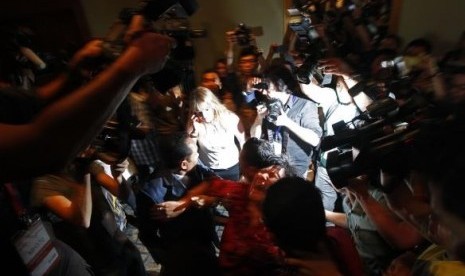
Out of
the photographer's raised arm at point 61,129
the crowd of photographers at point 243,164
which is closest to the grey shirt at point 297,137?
the crowd of photographers at point 243,164

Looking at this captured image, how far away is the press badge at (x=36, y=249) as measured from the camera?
1.10 meters

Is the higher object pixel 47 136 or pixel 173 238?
pixel 47 136

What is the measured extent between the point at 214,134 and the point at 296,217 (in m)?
1.70

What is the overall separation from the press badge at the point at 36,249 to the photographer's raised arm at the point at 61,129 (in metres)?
0.59

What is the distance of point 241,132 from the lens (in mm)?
2764

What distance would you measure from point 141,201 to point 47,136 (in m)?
1.22

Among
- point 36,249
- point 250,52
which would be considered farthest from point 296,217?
point 250,52

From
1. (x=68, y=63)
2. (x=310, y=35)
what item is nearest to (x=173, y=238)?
(x=68, y=63)

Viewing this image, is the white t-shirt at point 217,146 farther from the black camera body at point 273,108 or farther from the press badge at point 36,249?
the press badge at point 36,249

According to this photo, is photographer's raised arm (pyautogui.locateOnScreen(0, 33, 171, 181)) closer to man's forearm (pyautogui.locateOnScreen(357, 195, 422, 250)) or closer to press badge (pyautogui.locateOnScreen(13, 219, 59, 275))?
press badge (pyautogui.locateOnScreen(13, 219, 59, 275))

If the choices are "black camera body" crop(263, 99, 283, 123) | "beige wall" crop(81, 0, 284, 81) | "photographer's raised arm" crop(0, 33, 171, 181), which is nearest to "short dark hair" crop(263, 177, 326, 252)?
"photographer's raised arm" crop(0, 33, 171, 181)

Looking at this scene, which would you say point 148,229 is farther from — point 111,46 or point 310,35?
point 310,35

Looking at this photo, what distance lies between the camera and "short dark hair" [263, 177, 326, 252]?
3.22 feet

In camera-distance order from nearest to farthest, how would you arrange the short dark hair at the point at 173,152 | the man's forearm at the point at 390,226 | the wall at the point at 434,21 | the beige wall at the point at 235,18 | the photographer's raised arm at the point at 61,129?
the photographer's raised arm at the point at 61,129 < the man's forearm at the point at 390,226 < the short dark hair at the point at 173,152 < the wall at the point at 434,21 < the beige wall at the point at 235,18
